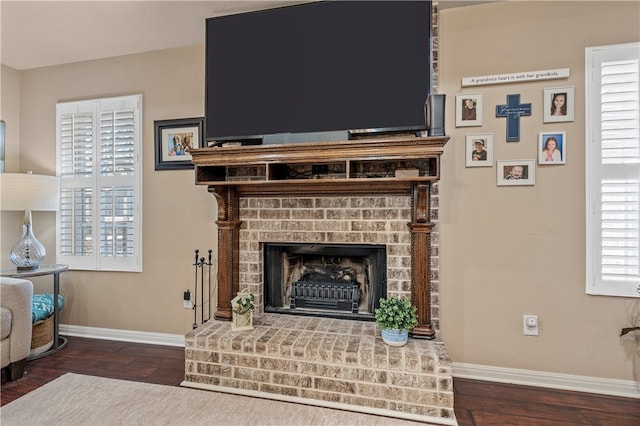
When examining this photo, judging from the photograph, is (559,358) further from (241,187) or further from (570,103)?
(241,187)

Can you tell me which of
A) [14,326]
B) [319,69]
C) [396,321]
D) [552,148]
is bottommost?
[14,326]

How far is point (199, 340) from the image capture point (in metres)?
2.20

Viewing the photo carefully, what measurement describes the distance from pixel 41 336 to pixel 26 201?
3.69 ft

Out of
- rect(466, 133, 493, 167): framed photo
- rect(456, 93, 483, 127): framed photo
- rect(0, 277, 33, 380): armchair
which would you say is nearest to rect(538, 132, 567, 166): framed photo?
rect(466, 133, 493, 167): framed photo

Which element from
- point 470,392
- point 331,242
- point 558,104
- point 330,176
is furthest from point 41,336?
point 558,104

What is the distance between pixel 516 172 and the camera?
2.24 meters

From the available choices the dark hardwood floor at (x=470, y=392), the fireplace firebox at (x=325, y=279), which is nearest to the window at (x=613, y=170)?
the dark hardwood floor at (x=470, y=392)

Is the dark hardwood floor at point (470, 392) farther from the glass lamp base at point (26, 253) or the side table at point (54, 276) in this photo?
the glass lamp base at point (26, 253)

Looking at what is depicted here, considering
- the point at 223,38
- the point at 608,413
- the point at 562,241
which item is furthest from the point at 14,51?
the point at 608,413

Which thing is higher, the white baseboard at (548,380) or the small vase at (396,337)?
the small vase at (396,337)

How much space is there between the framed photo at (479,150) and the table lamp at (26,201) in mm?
3517

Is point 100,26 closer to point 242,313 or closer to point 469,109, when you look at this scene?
point 242,313

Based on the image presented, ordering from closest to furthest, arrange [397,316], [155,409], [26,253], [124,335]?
[155,409]
[397,316]
[26,253]
[124,335]

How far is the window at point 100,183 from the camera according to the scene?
297 cm
